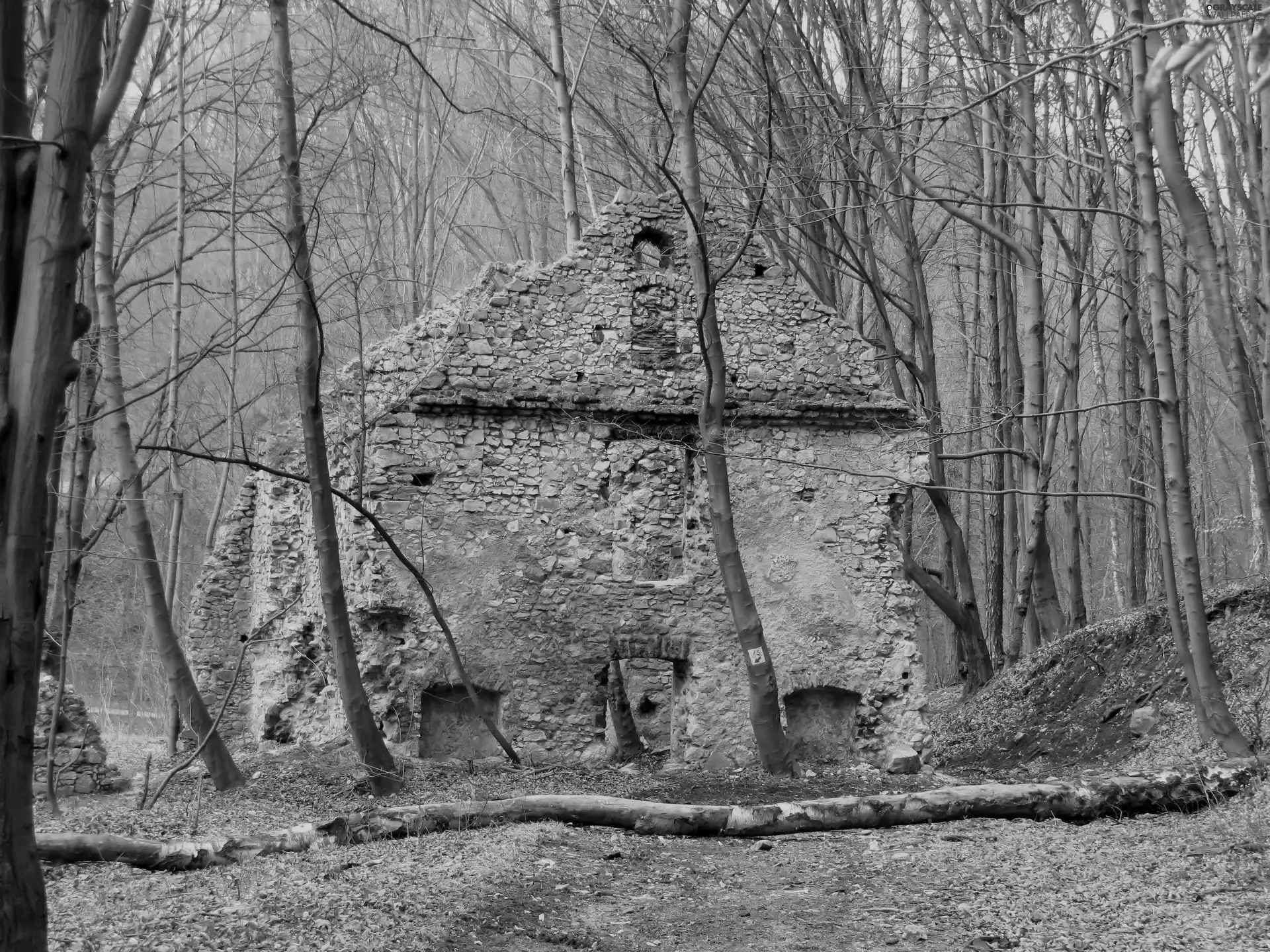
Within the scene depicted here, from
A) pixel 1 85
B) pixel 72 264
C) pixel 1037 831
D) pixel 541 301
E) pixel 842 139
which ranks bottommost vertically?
pixel 1037 831

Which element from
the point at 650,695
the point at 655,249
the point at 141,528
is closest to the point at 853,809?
the point at 141,528

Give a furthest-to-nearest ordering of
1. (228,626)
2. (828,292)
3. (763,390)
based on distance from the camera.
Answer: (828,292)
(228,626)
(763,390)

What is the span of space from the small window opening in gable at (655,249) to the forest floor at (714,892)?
582 cm

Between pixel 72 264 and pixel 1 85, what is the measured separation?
0.59m

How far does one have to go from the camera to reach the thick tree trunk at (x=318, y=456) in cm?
846

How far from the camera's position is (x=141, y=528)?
912 centimetres

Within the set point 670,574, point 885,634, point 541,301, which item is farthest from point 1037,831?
point 541,301

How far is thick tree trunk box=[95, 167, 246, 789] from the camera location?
8977mm

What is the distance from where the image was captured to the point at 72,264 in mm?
3539

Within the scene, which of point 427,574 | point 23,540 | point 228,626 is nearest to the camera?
point 23,540

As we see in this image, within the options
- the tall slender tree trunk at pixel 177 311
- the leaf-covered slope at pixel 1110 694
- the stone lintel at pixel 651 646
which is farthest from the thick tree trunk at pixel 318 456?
the leaf-covered slope at pixel 1110 694

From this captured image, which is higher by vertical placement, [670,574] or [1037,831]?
[670,574]

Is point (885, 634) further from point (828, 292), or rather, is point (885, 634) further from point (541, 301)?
point (828, 292)

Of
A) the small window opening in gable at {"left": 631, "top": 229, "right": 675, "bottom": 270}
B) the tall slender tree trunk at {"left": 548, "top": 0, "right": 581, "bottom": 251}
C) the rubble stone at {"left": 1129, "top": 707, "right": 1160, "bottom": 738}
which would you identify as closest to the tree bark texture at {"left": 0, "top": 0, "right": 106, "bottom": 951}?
the small window opening in gable at {"left": 631, "top": 229, "right": 675, "bottom": 270}
